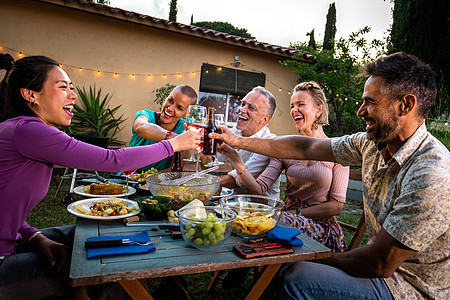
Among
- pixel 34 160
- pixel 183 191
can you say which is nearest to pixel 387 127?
pixel 183 191

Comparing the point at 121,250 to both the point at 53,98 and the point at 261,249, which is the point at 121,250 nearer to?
the point at 261,249

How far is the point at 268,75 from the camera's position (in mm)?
8672

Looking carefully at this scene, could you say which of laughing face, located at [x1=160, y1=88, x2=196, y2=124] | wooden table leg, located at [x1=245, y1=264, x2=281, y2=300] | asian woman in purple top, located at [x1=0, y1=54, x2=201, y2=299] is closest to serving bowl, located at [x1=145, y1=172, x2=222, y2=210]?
asian woman in purple top, located at [x1=0, y1=54, x2=201, y2=299]

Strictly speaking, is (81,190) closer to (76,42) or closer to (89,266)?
(89,266)

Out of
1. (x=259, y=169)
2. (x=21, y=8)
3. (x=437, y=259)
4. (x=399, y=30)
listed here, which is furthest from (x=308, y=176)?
(x=399, y=30)

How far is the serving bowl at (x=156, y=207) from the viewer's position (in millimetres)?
1485

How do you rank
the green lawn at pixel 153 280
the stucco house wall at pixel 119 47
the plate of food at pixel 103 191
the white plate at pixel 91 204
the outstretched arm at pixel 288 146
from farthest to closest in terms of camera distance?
the stucco house wall at pixel 119 47, the green lawn at pixel 153 280, the outstretched arm at pixel 288 146, the plate of food at pixel 103 191, the white plate at pixel 91 204

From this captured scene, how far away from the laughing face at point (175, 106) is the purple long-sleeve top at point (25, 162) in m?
1.76

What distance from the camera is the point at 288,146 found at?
2240 mm

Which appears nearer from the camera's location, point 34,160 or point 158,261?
point 158,261

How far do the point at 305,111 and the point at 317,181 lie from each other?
2.51ft

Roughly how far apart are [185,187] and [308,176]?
1160mm

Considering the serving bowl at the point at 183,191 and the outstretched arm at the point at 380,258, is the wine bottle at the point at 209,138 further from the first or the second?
the outstretched arm at the point at 380,258

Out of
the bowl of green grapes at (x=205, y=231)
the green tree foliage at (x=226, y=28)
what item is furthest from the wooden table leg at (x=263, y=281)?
the green tree foliage at (x=226, y=28)
